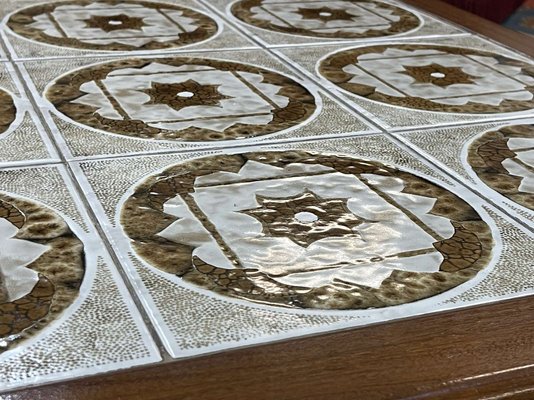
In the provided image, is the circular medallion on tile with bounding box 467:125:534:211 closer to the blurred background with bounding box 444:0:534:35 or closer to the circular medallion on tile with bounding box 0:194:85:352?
the circular medallion on tile with bounding box 0:194:85:352

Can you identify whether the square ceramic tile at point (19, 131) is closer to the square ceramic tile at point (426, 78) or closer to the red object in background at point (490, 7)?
the square ceramic tile at point (426, 78)

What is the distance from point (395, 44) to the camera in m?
1.65

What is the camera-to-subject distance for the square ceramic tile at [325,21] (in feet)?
5.51

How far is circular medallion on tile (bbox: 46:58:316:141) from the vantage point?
118cm

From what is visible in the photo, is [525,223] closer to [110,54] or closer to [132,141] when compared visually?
[132,141]

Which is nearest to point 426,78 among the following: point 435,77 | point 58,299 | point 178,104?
point 435,77

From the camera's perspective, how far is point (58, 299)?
74cm

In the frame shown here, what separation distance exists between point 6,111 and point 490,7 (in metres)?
1.56

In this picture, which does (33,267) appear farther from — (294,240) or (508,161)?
(508,161)

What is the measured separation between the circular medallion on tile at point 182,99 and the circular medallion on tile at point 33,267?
278 mm

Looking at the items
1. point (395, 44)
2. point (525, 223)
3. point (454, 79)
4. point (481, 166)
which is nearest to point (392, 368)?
point (525, 223)

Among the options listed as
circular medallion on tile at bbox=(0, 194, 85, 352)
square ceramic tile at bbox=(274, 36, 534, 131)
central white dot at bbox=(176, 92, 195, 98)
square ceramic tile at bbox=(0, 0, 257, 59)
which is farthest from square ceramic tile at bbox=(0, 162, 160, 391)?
square ceramic tile at bbox=(0, 0, 257, 59)

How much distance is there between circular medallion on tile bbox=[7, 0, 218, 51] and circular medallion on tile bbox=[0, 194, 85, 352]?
0.68 meters

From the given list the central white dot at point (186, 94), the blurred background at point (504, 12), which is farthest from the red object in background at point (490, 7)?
the central white dot at point (186, 94)
